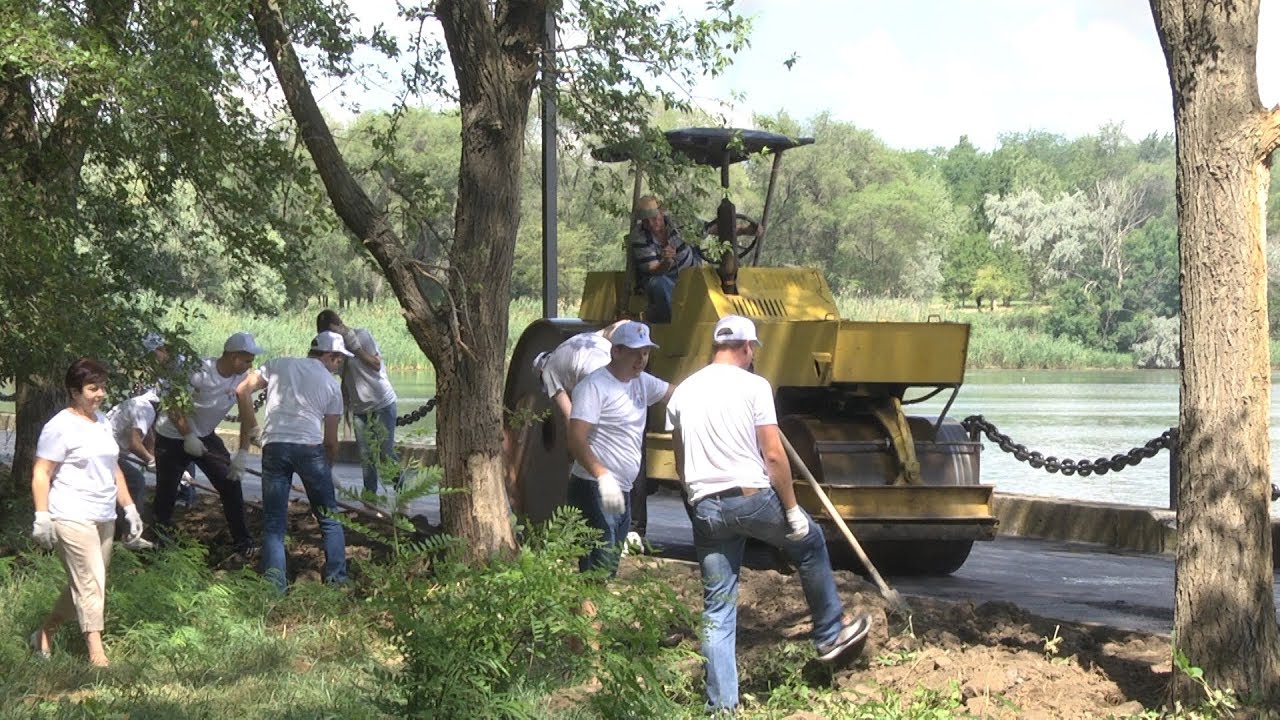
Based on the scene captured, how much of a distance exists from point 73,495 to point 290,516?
538 cm

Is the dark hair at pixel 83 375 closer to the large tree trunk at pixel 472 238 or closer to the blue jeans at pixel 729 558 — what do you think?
the large tree trunk at pixel 472 238

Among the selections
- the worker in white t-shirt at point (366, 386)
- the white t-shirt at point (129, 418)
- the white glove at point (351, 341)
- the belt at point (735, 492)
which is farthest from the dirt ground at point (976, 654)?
the worker in white t-shirt at point (366, 386)

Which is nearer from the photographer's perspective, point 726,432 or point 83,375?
point 726,432

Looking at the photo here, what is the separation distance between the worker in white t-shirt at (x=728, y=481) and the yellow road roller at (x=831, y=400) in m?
3.38

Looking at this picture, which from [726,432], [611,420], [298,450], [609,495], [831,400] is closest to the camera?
[726,432]

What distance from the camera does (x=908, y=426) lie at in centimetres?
1187

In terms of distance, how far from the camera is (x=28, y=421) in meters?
14.2

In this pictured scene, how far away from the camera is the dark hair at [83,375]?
8.20 meters

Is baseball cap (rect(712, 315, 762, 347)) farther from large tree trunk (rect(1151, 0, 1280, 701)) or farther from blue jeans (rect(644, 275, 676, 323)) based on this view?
blue jeans (rect(644, 275, 676, 323))

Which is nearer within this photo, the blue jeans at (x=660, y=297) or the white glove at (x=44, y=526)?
the white glove at (x=44, y=526)

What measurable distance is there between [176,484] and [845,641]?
604 cm

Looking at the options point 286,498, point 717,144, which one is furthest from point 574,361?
point 717,144

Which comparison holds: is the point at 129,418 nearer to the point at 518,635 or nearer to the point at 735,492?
the point at 735,492

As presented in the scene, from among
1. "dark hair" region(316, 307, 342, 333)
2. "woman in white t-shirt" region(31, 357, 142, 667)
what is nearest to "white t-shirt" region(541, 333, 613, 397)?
"woman in white t-shirt" region(31, 357, 142, 667)
